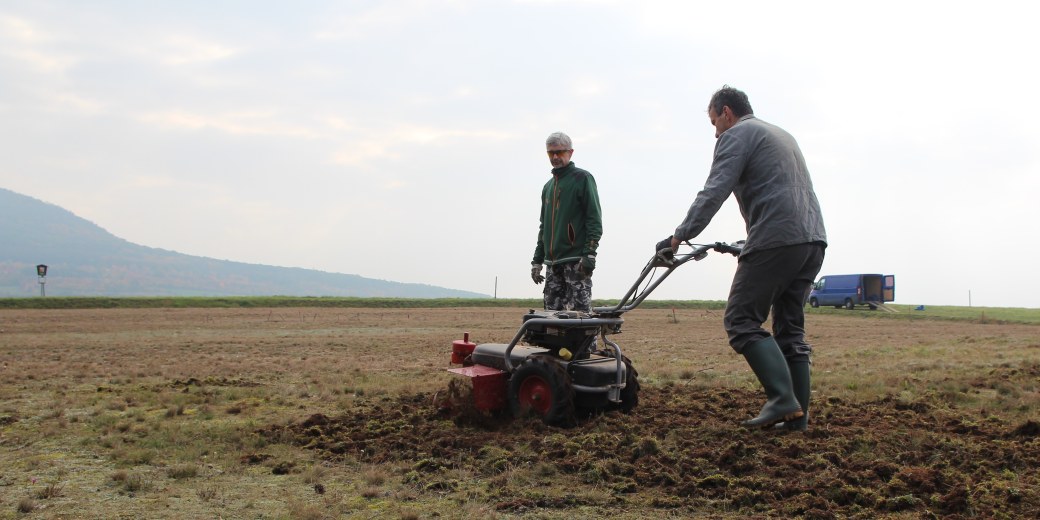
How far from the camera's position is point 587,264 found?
6398 mm

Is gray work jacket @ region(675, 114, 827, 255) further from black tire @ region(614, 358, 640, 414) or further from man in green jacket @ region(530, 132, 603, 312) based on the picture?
man in green jacket @ region(530, 132, 603, 312)

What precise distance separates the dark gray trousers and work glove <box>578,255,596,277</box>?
1627 millimetres

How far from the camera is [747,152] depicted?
492 cm

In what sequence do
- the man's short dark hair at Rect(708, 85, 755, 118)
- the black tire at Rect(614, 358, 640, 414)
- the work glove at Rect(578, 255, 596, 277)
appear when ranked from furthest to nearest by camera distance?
the work glove at Rect(578, 255, 596, 277), the black tire at Rect(614, 358, 640, 414), the man's short dark hair at Rect(708, 85, 755, 118)

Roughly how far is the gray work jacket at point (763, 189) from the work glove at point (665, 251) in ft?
0.41

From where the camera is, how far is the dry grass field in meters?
3.63

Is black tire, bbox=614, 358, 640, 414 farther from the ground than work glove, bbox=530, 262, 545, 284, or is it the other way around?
work glove, bbox=530, 262, 545, 284

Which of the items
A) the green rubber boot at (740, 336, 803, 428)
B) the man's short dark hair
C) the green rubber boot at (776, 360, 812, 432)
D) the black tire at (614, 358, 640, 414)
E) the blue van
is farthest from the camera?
the blue van

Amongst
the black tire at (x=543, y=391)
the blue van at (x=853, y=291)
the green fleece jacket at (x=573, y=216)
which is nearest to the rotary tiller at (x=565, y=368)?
the black tire at (x=543, y=391)

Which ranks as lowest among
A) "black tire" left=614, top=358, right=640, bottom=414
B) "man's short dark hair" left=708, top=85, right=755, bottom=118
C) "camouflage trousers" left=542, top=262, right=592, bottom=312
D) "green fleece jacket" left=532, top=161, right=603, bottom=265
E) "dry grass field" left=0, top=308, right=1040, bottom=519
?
"dry grass field" left=0, top=308, right=1040, bottom=519

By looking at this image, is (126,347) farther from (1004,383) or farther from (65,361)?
(1004,383)

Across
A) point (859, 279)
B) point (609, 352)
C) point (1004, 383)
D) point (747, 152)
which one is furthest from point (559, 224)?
point (859, 279)

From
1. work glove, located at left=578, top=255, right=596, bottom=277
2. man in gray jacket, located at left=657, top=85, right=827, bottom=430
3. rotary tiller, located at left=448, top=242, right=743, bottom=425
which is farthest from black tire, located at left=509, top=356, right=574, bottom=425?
man in gray jacket, located at left=657, top=85, right=827, bottom=430

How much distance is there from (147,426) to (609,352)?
3.64m
